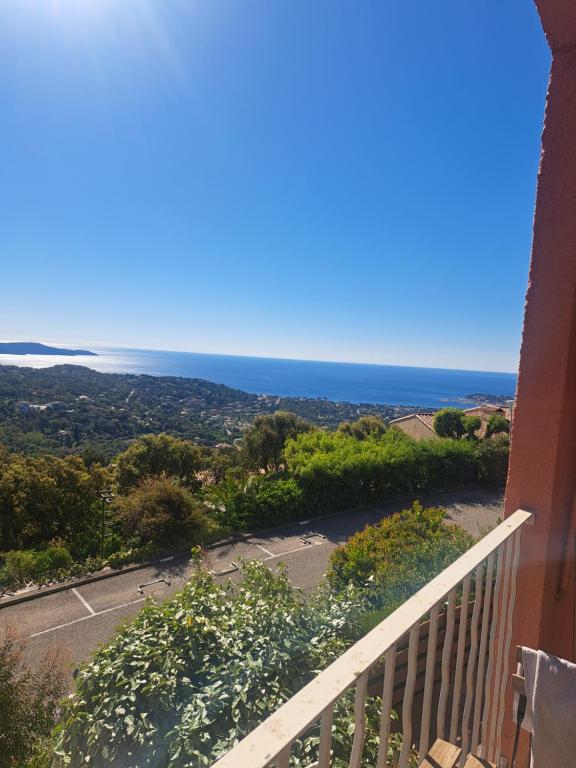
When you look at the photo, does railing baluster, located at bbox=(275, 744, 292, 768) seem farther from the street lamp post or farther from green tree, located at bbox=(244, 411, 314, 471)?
green tree, located at bbox=(244, 411, 314, 471)

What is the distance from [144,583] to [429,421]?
17.1 m

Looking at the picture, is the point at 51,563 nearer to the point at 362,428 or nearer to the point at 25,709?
the point at 25,709

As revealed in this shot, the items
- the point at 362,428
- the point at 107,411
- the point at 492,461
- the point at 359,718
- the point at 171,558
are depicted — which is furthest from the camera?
the point at 107,411

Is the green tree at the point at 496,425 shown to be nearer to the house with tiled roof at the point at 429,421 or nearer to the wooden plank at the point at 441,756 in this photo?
the house with tiled roof at the point at 429,421

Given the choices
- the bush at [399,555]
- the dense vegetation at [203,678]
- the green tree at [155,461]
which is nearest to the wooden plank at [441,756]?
the dense vegetation at [203,678]

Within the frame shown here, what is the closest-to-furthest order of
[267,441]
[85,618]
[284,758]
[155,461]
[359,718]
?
1. [284,758]
2. [359,718]
3. [85,618]
4. [155,461]
5. [267,441]

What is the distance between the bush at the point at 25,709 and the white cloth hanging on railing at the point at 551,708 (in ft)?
10.3

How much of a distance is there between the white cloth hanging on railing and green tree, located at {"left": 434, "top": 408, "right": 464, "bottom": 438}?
19729mm

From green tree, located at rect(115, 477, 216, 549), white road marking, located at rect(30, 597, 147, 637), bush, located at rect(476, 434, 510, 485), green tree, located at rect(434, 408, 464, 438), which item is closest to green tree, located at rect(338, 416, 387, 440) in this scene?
green tree, located at rect(434, 408, 464, 438)

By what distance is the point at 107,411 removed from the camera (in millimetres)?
33125

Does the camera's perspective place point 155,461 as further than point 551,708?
Yes

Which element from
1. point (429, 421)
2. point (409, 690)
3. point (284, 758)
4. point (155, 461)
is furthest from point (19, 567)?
point (429, 421)

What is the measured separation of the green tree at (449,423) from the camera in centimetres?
1967

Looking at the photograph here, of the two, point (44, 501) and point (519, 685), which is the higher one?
point (519, 685)
